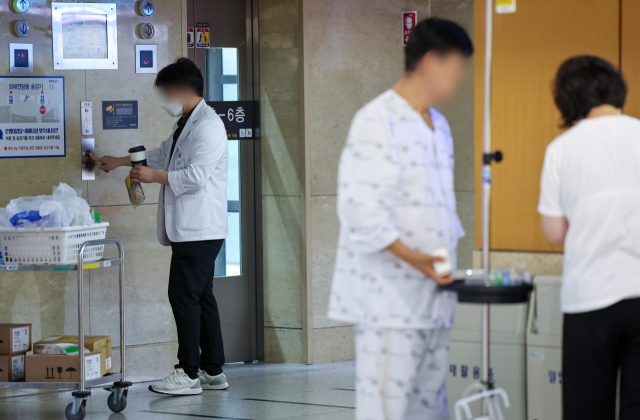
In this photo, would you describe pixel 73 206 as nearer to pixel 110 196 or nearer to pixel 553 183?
pixel 110 196

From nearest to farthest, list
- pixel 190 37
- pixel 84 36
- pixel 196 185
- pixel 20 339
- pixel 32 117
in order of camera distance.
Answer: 1. pixel 20 339
2. pixel 196 185
3. pixel 32 117
4. pixel 84 36
5. pixel 190 37

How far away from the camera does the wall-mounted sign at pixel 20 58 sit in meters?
5.09

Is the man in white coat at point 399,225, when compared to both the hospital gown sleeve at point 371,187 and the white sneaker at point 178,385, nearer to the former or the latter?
the hospital gown sleeve at point 371,187

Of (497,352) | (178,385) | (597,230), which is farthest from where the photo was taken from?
(178,385)

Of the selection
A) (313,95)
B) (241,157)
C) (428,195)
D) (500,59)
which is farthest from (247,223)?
(428,195)

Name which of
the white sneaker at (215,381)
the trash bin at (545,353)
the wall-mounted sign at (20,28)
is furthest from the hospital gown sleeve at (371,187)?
the wall-mounted sign at (20,28)

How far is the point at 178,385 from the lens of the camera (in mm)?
5035

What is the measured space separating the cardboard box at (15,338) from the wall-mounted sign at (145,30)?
1.83 meters

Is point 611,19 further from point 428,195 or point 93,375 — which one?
point 93,375

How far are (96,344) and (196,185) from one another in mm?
976

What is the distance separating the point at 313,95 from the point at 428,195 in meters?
3.30

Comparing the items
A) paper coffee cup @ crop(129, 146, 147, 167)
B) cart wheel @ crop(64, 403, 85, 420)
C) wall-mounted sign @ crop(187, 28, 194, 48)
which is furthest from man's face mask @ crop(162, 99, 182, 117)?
cart wheel @ crop(64, 403, 85, 420)

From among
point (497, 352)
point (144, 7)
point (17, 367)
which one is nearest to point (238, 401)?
point (17, 367)

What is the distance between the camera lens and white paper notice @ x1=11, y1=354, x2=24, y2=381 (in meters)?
4.52
